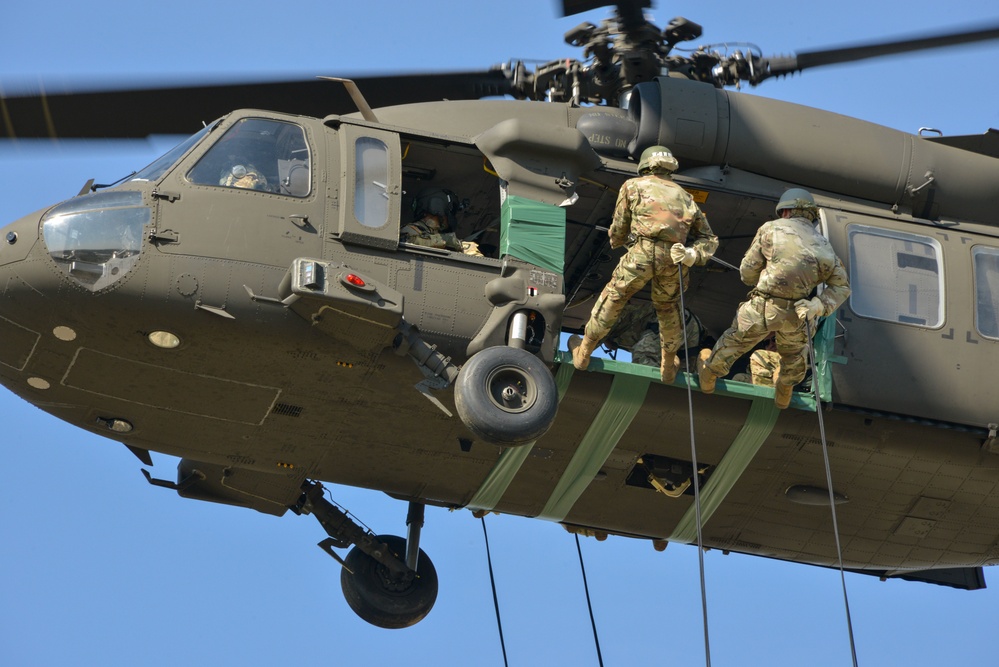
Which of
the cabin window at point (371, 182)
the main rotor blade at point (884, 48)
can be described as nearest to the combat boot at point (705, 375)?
the cabin window at point (371, 182)

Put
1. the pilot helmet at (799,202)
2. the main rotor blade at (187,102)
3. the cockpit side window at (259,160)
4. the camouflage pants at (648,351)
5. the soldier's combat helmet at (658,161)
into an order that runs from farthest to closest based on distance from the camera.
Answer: the camouflage pants at (648,351) < the pilot helmet at (799,202) < the soldier's combat helmet at (658,161) < the main rotor blade at (187,102) < the cockpit side window at (259,160)

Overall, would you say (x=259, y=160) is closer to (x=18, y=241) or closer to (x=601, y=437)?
(x=18, y=241)

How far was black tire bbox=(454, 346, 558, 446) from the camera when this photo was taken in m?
10.8

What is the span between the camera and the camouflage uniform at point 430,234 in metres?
11.6

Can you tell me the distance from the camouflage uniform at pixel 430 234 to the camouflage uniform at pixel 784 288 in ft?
6.34

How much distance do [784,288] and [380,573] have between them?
4.11 m

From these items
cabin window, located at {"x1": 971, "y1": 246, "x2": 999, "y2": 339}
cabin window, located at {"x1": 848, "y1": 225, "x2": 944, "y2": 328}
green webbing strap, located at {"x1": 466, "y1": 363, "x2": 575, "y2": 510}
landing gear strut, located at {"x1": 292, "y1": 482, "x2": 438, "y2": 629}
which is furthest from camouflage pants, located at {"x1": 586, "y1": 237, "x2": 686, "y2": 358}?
landing gear strut, located at {"x1": 292, "y1": 482, "x2": 438, "y2": 629}

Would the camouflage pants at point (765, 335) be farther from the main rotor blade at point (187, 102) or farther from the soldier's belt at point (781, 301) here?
the main rotor blade at point (187, 102)

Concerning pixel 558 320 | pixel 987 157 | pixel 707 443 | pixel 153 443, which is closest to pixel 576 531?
pixel 707 443

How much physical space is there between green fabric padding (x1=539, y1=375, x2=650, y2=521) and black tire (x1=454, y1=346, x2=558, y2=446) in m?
0.79

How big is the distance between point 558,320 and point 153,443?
295cm

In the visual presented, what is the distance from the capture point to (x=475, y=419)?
10.8 metres

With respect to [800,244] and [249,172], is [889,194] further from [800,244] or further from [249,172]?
[249,172]

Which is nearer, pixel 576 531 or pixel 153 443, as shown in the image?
pixel 153 443
